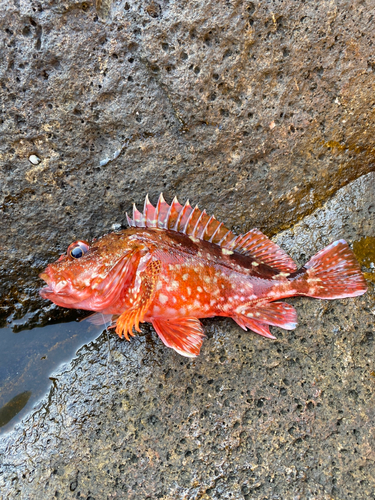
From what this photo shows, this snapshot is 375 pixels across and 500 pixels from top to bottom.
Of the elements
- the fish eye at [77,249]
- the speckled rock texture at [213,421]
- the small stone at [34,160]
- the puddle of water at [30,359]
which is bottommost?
the speckled rock texture at [213,421]

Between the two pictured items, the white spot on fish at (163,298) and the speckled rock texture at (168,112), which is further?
the white spot on fish at (163,298)

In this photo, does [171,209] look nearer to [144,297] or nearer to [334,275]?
[144,297]

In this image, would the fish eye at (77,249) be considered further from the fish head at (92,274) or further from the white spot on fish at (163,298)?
the white spot on fish at (163,298)

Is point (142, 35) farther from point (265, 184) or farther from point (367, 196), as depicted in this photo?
point (367, 196)

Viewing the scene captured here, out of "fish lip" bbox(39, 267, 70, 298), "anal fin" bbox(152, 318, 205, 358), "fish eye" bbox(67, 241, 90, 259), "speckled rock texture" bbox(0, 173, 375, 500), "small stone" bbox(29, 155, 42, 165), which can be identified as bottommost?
"speckled rock texture" bbox(0, 173, 375, 500)

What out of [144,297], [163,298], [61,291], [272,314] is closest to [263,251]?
[272,314]

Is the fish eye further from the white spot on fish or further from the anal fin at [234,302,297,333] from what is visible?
the anal fin at [234,302,297,333]

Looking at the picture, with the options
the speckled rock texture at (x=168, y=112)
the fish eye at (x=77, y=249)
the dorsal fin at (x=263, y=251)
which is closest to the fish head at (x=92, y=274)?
the fish eye at (x=77, y=249)

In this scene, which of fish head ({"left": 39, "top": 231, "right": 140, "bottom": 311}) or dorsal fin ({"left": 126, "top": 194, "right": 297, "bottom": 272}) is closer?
fish head ({"left": 39, "top": 231, "right": 140, "bottom": 311})

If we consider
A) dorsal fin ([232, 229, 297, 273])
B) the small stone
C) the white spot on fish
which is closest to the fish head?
the white spot on fish
